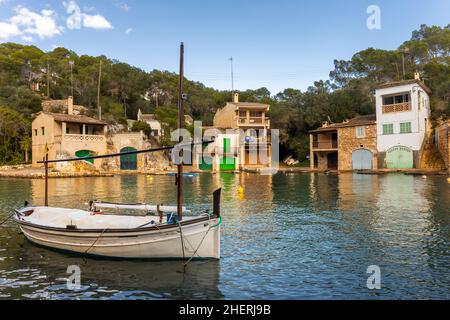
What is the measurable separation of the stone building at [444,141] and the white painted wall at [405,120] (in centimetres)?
218

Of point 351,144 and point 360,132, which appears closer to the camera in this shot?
point 360,132

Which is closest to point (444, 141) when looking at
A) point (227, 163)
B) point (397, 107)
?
point (397, 107)

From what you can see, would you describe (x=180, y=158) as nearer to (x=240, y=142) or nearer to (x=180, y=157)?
(x=180, y=157)

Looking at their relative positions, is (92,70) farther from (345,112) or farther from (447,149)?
(447,149)

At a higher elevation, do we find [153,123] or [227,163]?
[153,123]

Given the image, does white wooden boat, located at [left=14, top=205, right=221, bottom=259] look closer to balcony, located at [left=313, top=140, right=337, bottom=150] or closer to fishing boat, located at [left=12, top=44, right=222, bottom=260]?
fishing boat, located at [left=12, top=44, right=222, bottom=260]

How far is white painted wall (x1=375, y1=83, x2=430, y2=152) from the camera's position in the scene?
49844mm

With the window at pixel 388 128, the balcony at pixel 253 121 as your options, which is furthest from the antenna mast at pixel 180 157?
the balcony at pixel 253 121

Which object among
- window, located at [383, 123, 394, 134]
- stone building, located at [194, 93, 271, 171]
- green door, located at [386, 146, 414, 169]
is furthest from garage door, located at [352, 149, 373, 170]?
stone building, located at [194, 93, 271, 171]

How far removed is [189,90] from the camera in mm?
88000

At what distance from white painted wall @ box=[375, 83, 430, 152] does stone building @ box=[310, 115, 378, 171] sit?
1301 mm

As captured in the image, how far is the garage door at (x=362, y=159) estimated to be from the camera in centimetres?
5478

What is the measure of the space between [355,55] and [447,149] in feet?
126

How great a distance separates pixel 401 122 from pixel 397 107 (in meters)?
2.14
